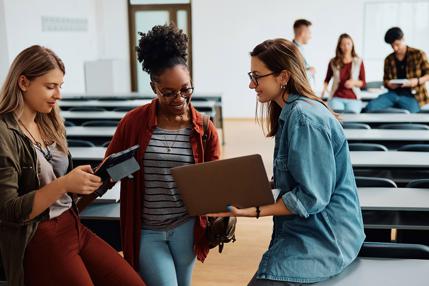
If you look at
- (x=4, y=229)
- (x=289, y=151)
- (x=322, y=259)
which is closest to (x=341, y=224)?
(x=322, y=259)

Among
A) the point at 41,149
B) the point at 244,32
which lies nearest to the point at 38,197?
the point at 41,149

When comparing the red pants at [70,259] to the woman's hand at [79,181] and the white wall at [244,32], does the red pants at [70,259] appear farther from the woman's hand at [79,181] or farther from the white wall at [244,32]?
the white wall at [244,32]

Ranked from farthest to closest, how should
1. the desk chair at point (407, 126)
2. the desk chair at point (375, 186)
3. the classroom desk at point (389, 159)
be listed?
the desk chair at point (407, 126) → the classroom desk at point (389, 159) → the desk chair at point (375, 186)

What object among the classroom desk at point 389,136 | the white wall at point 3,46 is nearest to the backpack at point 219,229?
the classroom desk at point 389,136

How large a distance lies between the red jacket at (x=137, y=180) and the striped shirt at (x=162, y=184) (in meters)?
0.02

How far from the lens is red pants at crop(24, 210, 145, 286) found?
1.77m

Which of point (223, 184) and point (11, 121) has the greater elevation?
point (11, 121)

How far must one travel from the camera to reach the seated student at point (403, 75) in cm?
596

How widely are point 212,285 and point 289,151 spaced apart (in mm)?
1990

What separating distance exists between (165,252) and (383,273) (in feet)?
2.64

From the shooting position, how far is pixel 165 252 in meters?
2.01

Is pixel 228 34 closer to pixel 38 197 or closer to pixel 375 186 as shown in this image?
pixel 375 186

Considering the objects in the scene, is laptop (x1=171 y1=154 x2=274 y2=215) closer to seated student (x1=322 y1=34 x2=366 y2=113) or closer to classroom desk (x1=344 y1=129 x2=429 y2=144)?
classroom desk (x1=344 y1=129 x2=429 y2=144)

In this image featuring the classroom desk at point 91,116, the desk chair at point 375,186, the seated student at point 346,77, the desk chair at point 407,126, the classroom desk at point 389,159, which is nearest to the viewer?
the desk chair at point 375,186
